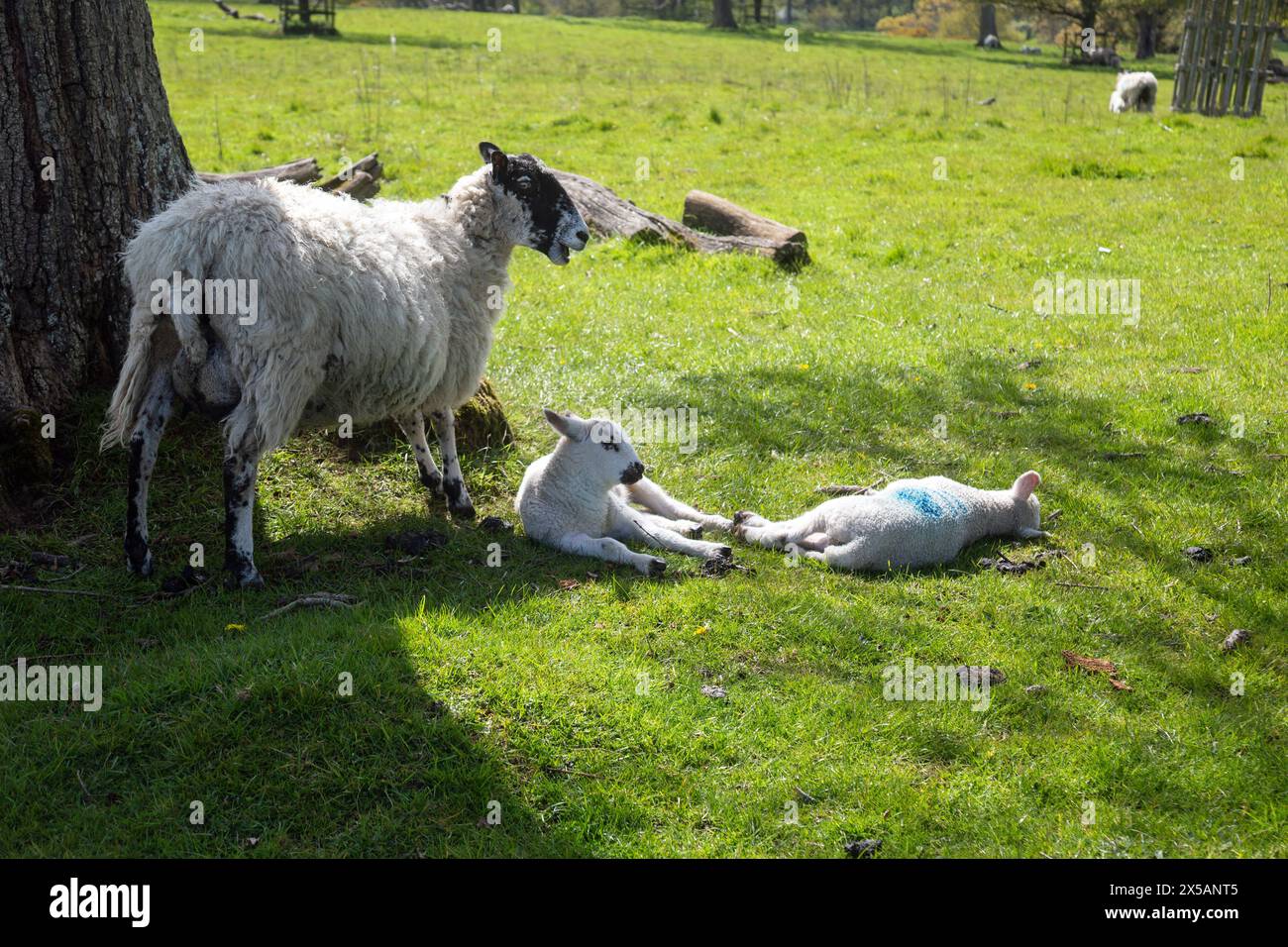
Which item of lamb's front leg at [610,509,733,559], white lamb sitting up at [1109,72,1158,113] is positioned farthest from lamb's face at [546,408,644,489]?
white lamb sitting up at [1109,72,1158,113]

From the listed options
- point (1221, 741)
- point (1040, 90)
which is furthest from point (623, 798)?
point (1040, 90)

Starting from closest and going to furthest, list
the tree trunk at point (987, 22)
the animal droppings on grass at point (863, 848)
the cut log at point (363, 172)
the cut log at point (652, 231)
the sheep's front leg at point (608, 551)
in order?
1. the animal droppings on grass at point (863, 848)
2. the sheep's front leg at point (608, 551)
3. the cut log at point (363, 172)
4. the cut log at point (652, 231)
5. the tree trunk at point (987, 22)

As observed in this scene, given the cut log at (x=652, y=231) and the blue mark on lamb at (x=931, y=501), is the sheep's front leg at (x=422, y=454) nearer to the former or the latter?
the blue mark on lamb at (x=931, y=501)

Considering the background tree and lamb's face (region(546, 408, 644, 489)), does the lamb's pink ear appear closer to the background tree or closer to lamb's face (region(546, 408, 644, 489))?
lamb's face (region(546, 408, 644, 489))

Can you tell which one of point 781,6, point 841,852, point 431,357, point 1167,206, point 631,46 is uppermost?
point 781,6

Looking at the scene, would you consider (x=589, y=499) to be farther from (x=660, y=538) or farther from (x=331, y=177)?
(x=331, y=177)

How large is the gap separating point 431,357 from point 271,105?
56.4 ft

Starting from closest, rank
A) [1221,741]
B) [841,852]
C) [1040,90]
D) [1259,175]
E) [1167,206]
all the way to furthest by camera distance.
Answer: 1. [841,852]
2. [1221,741]
3. [1167,206]
4. [1259,175]
5. [1040,90]

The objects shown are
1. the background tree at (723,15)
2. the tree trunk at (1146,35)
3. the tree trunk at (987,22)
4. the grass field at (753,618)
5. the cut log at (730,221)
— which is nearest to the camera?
the grass field at (753,618)

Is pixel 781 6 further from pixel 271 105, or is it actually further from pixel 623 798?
pixel 623 798

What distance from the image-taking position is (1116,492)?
707cm

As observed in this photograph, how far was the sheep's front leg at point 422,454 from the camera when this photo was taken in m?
7.04

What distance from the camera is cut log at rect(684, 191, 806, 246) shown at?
40.8 ft

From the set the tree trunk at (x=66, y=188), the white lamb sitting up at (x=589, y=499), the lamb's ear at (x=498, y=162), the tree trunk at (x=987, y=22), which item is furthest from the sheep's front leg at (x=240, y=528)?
the tree trunk at (x=987, y=22)
